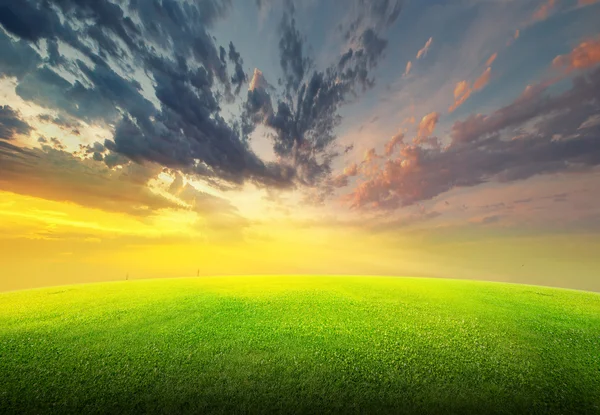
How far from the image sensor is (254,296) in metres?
26.3

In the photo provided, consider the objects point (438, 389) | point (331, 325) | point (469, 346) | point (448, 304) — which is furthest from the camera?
point (448, 304)

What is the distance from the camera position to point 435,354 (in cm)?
1482

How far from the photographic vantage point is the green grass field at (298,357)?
11.4 metres

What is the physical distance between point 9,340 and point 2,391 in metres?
6.82

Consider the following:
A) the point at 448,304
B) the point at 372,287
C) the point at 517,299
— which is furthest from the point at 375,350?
the point at 517,299

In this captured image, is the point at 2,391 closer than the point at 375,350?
Yes

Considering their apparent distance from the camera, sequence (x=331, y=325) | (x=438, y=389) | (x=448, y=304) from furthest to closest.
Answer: (x=448, y=304) < (x=331, y=325) < (x=438, y=389)

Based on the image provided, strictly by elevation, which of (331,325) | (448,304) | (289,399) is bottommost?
(289,399)

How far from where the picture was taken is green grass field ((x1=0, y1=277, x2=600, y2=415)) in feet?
37.2

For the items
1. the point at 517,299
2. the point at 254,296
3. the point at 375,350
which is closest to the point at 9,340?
the point at 254,296

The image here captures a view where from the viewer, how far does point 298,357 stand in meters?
14.3

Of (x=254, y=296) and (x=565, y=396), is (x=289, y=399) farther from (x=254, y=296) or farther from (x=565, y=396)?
(x=254, y=296)

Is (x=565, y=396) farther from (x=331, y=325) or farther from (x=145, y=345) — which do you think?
(x=145, y=345)

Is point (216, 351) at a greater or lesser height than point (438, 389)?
greater
